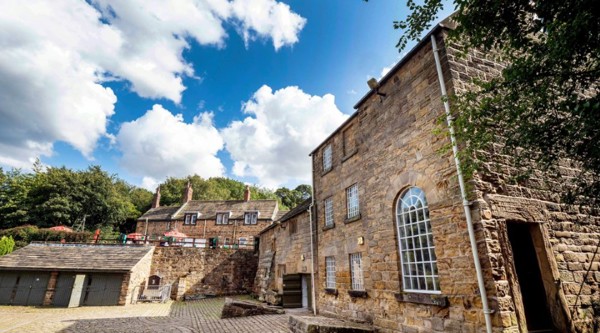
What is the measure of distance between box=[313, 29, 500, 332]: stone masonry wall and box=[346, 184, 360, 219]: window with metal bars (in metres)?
0.24

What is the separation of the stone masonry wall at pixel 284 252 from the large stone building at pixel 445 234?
4641 millimetres

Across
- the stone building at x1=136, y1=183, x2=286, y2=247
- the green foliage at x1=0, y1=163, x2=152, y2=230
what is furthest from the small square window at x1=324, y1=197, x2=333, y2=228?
the green foliage at x1=0, y1=163, x2=152, y2=230

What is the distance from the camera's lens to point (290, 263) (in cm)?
1623

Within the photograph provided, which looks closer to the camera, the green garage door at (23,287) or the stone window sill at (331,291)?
the stone window sill at (331,291)

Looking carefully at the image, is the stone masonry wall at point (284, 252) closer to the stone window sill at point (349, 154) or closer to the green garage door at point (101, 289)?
the stone window sill at point (349, 154)

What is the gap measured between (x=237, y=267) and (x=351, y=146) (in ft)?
61.8

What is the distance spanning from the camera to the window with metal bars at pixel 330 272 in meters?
11.6

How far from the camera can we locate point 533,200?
6215mm

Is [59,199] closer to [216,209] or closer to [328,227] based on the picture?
[216,209]

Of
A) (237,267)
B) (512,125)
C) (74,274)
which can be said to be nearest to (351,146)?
(512,125)

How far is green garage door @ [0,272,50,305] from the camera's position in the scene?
18484mm

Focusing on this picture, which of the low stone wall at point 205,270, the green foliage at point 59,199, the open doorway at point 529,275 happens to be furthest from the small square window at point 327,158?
the green foliage at point 59,199

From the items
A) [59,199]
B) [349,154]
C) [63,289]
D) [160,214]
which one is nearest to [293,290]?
[349,154]

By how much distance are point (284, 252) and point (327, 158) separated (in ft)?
24.9
